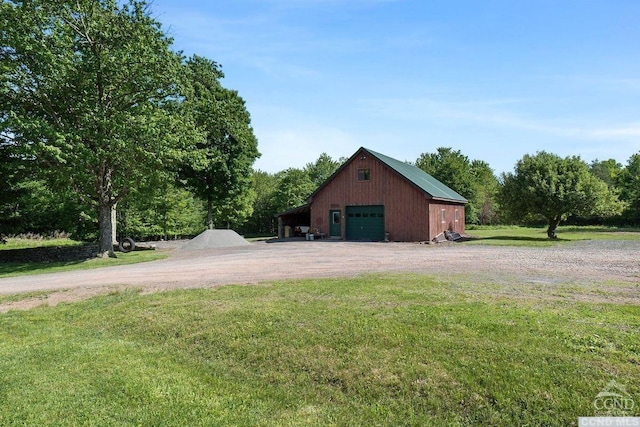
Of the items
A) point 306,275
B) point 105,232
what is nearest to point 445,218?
point 306,275

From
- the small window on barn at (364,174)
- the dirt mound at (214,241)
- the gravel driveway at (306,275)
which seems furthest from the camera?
the small window on barn at (364,174)

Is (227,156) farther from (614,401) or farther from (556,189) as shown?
(614,401)

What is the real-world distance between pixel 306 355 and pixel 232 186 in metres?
30.3

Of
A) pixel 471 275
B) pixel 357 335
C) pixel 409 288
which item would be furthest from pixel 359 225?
pixel 357 335

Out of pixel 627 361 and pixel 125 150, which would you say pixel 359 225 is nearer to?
pixel 125 150

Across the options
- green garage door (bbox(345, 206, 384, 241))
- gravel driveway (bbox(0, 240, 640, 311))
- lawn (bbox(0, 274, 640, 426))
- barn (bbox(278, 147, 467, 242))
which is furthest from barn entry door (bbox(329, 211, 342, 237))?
lawn (bbox(0, 274, 640, 426))

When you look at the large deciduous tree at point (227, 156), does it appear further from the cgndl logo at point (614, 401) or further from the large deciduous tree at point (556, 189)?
the cgndl logo at point (614, 401)

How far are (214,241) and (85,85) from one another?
1191 centimetres

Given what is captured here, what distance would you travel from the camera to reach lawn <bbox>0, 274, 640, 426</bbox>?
12.8 feet

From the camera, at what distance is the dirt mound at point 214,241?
24.6 m

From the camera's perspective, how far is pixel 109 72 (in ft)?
52.6

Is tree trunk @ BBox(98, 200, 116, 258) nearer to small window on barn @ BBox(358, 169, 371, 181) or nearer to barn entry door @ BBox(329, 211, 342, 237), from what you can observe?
barn entry door @ BBox(329, 211, 342, 237)

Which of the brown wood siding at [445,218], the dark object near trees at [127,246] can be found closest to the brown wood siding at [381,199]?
the brown wood siding at [445,218]

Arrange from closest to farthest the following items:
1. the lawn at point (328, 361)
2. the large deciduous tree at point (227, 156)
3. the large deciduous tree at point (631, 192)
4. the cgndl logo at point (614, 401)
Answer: the cgndl logo at point (614, 401), the lawn at point (328, 361), the large deciduous tree at point (227, 156), the large deciduous tree at point (631, 192)
